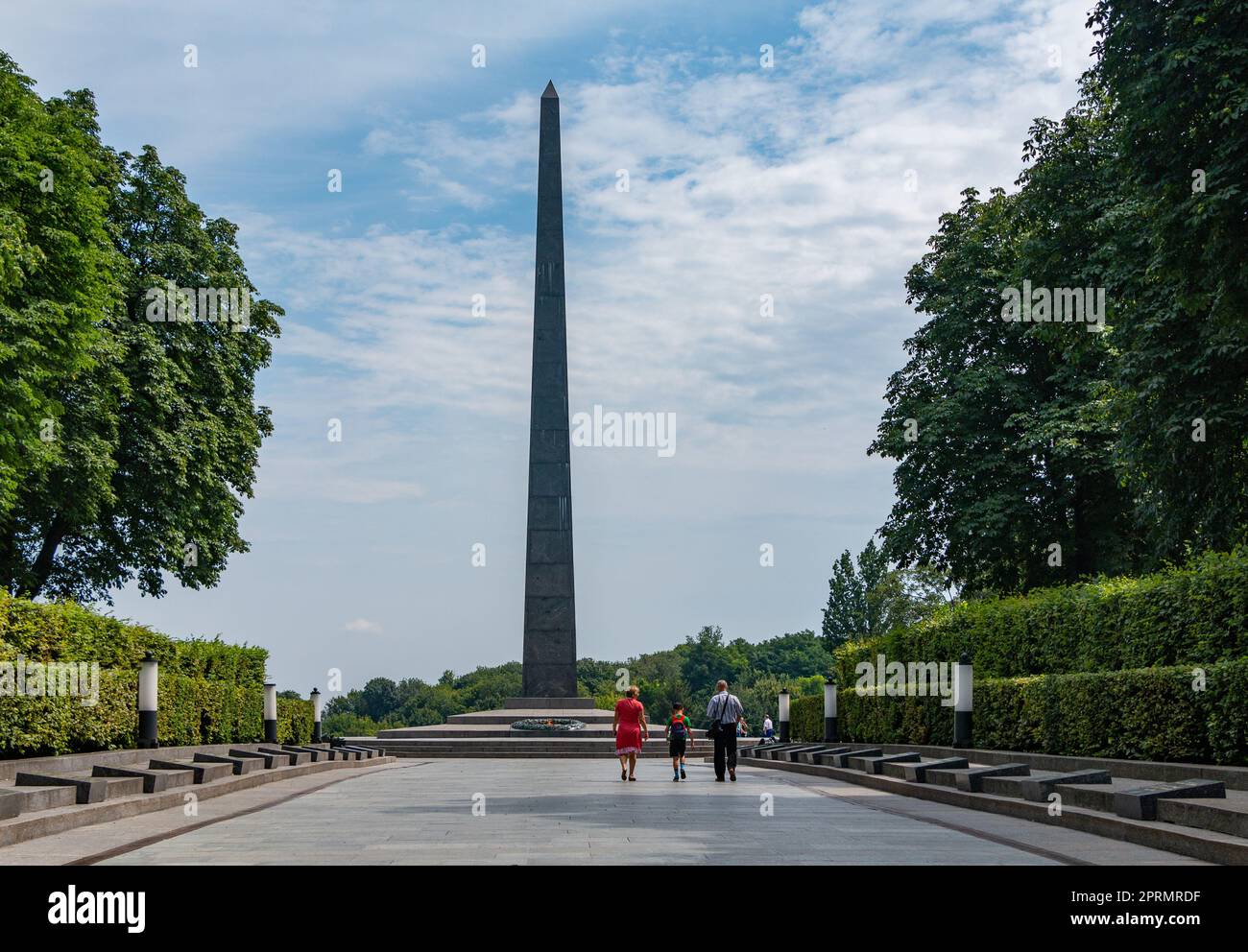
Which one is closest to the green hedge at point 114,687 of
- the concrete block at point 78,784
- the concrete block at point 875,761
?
the concrete block at point 78,784

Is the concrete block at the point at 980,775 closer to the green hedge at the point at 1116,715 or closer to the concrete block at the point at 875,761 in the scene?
the green hedge at the point at 1116,715

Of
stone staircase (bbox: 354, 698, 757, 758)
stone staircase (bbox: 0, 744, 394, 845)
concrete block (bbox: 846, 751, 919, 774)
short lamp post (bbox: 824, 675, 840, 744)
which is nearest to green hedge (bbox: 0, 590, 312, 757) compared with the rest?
stone staircase (bbox: 0, 744, 394, 845)

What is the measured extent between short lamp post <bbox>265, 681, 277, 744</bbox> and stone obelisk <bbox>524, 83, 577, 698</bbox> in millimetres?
15285

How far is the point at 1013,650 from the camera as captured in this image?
963 inches

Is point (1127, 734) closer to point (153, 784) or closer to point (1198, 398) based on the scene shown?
point (1198, 398)

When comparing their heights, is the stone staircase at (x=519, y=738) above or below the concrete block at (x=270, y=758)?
below

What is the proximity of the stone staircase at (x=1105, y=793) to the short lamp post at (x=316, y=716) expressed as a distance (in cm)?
1987

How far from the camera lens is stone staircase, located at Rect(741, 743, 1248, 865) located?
1027 centimetres

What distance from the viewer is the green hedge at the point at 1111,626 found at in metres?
17.5

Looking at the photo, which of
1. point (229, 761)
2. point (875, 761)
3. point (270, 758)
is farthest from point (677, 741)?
point (229, 761)
